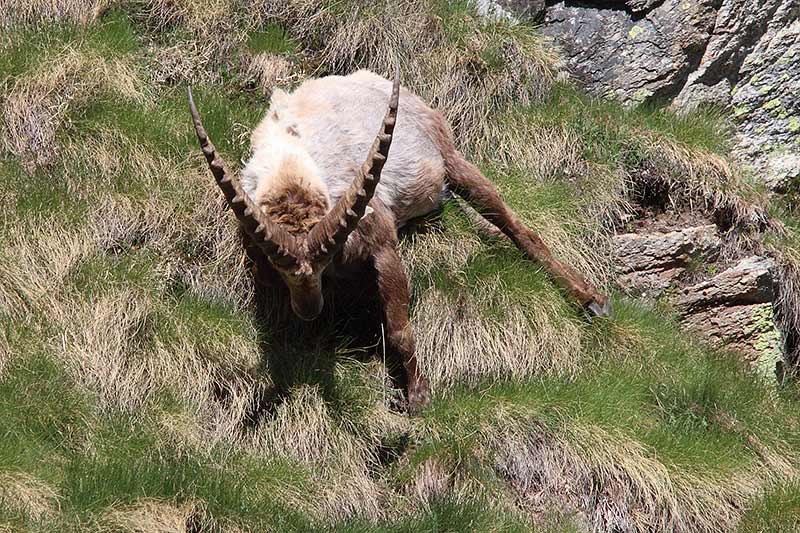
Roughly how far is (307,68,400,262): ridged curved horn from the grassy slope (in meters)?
1.42

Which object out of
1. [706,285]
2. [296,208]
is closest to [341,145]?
[296,208]

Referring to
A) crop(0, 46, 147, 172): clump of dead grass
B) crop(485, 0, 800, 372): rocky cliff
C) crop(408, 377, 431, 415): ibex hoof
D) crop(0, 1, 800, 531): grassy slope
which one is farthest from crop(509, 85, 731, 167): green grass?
crop(0, 46, 147, 172): clump of dead grass

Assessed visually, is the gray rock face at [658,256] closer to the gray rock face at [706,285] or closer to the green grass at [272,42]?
the gray rock face at [706,285]

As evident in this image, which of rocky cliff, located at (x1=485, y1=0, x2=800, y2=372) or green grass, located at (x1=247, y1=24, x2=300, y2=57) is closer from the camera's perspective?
green grass, located at (x1=247, y1=24, x2=300, y2=57)

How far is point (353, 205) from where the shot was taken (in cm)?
727

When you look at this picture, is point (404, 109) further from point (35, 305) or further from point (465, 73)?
point (35, 305)

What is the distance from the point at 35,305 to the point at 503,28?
17.3 ft

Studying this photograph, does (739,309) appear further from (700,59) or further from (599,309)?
(700,59)

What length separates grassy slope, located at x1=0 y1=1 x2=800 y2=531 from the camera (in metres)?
7.58

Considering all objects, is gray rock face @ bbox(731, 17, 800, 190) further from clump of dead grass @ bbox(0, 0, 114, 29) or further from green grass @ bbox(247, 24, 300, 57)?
clump of dead grass @ bbox(0, 0, 114, 29)

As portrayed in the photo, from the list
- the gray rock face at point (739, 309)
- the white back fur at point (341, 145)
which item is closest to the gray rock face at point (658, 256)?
the gray rock face at point (739, 309)

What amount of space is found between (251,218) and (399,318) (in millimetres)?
1746

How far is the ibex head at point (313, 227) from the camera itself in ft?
23.1

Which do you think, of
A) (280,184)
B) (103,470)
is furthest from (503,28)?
(103,470)
